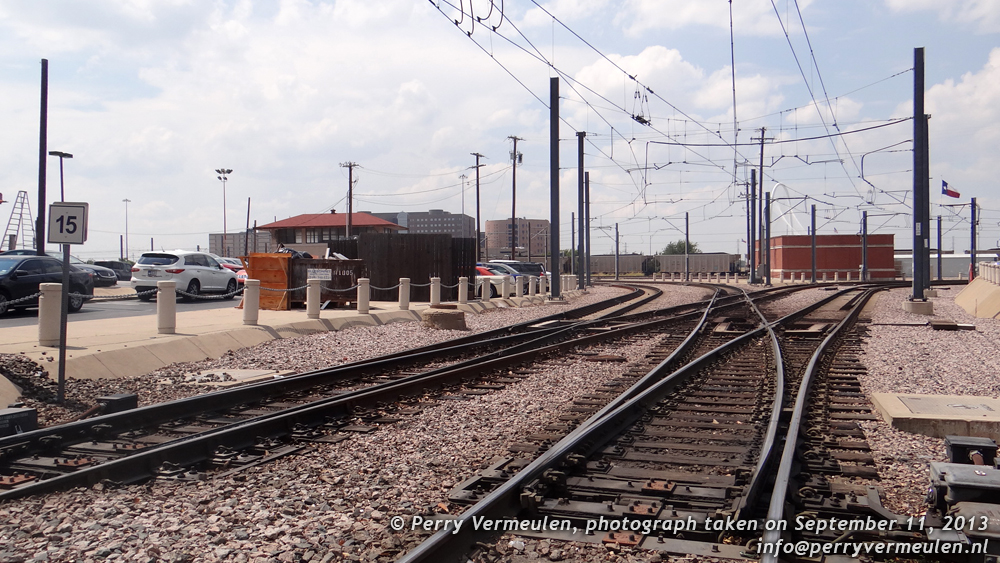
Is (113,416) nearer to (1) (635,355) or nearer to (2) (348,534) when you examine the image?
(2) (348,534)

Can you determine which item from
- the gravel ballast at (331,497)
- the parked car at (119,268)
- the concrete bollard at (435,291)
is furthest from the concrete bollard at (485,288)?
the parked car at (119,268)

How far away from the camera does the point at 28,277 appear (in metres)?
17.5

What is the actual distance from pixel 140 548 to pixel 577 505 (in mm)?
→ 2599

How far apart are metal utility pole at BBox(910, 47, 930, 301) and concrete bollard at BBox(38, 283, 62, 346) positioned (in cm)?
2221

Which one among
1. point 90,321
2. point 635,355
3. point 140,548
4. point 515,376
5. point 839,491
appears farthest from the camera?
point 90,321

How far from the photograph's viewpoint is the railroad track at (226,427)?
579cm

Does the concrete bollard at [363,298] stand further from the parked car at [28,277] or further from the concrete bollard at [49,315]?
the concrete bollard at [49,315]

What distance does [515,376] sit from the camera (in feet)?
34.7

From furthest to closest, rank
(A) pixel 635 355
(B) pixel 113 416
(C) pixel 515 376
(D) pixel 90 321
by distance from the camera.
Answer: (D) pixel 90 321
(A) pixel 635 355
(C) pixel 515 376
(B) pixel 113 416

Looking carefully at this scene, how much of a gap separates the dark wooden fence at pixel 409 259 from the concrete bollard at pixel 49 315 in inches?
600

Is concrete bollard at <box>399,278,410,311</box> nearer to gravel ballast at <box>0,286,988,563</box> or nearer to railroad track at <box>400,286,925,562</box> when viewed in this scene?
gravel ballast at <box>0,286,988,563</box>

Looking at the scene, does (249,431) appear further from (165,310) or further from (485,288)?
(485,288)

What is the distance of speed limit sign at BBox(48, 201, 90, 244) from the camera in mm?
8828

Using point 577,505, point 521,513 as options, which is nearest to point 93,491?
point 521,513
